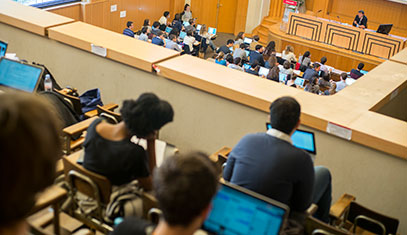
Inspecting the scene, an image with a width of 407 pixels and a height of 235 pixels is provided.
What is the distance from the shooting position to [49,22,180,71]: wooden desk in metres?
4.59

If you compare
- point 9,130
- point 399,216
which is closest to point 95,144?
point 9,130

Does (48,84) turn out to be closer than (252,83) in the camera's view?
No

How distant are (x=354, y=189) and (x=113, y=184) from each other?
1984mm

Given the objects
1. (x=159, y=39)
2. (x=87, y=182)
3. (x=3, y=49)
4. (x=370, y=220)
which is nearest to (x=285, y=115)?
(x=370, y=220)

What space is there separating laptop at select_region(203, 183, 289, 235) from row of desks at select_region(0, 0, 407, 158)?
168 centimetres

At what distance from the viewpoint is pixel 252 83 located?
4.32 metres

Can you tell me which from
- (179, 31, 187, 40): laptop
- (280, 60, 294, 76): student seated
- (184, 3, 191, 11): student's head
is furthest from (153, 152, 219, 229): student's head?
(184, 3, 191, 11): student's head

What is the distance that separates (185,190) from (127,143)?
1.31 metres

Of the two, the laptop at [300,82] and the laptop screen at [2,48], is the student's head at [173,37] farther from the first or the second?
the laptop screen at [2,48]

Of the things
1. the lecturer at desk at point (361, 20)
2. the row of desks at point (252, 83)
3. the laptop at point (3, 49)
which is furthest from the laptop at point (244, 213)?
the lecturer at desk at point (361, 20)

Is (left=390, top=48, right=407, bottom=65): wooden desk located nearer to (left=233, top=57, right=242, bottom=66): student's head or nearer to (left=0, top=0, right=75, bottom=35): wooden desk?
(left=0, top=0, right=75, bottom=35): wooden desk

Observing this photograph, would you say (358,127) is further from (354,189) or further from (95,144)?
(95,144)

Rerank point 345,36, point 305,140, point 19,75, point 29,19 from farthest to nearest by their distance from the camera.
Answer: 1. point 345,36
2. point 29,19
3. point 19,75
4. point 305,140

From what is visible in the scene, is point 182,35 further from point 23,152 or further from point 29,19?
point 23,152
